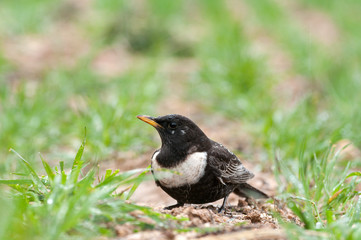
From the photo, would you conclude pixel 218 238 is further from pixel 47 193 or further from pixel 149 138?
pixel 149 138

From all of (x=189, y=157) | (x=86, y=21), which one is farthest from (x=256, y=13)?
(x=189, y=157)

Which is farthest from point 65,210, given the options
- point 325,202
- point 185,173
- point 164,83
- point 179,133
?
point 164,83

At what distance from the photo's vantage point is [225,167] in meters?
4.06

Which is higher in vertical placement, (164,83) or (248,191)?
(164,83)

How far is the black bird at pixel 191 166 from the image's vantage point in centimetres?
380

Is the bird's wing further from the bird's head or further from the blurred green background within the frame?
the blurred green background

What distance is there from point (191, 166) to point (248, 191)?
0.79 metres

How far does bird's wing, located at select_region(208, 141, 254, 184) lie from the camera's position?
398 centimetres

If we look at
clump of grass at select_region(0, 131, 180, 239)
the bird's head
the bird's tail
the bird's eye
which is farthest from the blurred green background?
clump of grass at select_region(0, 131, 180, 239)

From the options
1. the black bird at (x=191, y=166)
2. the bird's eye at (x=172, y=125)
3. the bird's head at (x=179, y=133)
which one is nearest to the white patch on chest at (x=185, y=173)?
the black bird at (x=191, y=166)

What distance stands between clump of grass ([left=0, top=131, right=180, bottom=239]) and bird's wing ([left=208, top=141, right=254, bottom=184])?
0.94 metres

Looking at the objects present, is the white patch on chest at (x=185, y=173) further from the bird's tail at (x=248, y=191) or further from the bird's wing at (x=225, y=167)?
the bird's tail at (x=248, y=191)

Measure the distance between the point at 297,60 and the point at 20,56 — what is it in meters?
4.93

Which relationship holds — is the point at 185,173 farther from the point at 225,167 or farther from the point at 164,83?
the point at 164,83
